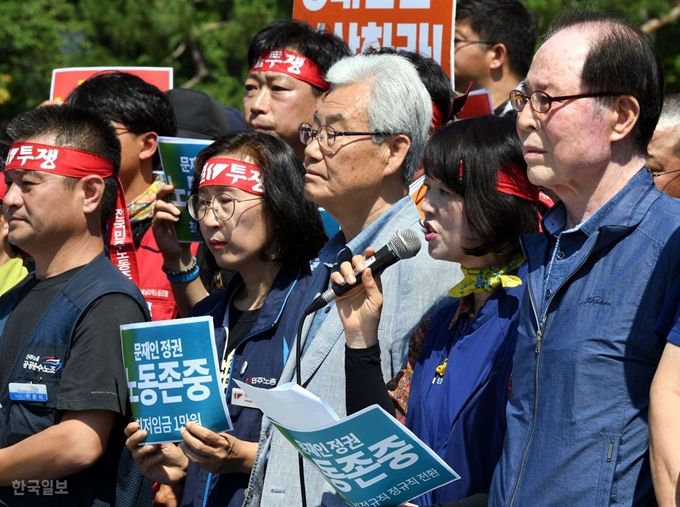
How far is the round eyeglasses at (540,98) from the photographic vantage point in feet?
9.17

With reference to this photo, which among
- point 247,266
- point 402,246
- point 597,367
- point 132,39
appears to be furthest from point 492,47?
point 132,39

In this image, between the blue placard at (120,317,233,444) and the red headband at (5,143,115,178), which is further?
the red headband at (5,143,115,178)

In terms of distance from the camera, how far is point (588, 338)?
2.64 metres

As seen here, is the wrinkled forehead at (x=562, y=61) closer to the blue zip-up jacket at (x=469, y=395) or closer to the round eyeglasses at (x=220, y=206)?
the blue zip-up jacket at (x=469, y=395)

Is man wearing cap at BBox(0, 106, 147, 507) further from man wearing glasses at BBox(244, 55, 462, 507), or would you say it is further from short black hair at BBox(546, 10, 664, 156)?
short black hair at BBox(546, 10, 664, 156)

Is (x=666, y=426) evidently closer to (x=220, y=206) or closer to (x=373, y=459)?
(x=373, y=459)

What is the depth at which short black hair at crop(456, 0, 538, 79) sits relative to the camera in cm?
673

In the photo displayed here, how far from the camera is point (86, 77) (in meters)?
6.76

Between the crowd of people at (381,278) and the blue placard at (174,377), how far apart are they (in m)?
0.08

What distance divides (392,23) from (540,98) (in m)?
2.75

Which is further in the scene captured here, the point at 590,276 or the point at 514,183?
the point at 514,183

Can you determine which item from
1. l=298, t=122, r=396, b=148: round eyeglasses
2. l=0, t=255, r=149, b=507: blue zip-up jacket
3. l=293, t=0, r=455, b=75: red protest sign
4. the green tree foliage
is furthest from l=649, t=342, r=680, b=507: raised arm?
the green tree foliage

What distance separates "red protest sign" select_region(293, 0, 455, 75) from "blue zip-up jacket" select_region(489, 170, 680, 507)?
2.60 m

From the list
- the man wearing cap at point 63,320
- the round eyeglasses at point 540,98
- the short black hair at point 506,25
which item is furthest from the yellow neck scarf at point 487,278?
the short black hair at point 506,25
